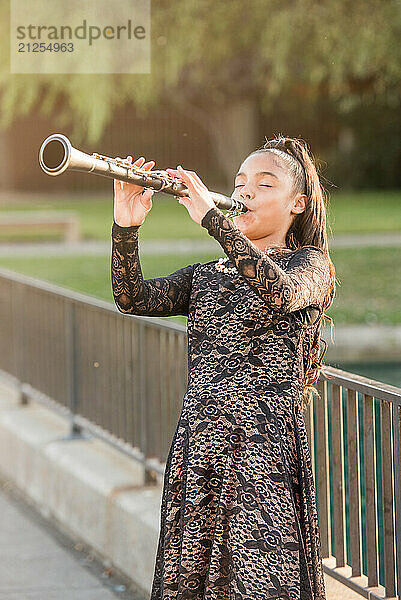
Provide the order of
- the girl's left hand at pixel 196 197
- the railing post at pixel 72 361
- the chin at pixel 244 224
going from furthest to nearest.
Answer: the railing post at pixel 72 361, the chin at pixel 244 224, the girl's left hand at pixel 196 197

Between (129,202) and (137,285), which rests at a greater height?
(129,202)

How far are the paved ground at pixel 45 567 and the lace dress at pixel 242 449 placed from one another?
1.65 metres

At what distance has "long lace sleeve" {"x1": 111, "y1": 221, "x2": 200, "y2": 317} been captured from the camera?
2951mm

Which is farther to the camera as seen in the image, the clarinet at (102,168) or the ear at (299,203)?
the ear at (299,203)

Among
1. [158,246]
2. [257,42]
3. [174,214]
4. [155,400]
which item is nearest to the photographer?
[155,400]

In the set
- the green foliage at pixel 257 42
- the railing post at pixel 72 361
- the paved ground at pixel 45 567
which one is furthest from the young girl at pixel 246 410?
the green foliage at pixel 257 42

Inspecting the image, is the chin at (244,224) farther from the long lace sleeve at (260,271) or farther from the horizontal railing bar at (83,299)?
the horizontal railing bar at (83,299)

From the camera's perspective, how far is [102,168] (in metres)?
2.62

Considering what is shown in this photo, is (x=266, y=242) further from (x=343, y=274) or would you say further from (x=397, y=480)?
(x=343, y=274)

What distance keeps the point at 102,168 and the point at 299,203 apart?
64 centimetres

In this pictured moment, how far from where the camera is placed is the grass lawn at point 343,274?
12898 millimetres

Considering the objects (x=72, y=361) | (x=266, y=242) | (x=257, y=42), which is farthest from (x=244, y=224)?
(x=257, y=42)

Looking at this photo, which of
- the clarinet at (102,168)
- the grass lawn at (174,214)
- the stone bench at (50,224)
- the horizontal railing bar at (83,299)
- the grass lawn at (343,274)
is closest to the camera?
the clarinet at (102,168)

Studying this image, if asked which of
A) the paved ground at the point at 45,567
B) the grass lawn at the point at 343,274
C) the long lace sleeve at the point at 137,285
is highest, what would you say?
the long lace sleeve at the point at 137,285
